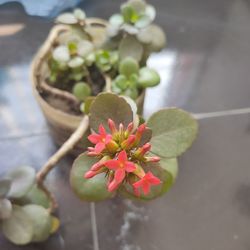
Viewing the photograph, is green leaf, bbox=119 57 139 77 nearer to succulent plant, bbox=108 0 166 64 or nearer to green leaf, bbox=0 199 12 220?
succulent plant, bbox=108 0 166 64

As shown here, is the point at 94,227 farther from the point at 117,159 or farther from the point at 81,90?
the point at 117,159

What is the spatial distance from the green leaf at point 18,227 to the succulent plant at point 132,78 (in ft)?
0.98

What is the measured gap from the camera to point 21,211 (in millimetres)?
800

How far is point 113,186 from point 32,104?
719 mm

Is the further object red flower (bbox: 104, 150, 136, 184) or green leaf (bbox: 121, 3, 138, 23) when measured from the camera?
green leaf (bbox: 121, 3, 138, 23)

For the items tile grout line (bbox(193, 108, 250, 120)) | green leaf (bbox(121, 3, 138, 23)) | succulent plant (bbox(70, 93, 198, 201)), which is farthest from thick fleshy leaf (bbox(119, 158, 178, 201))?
tile grout line (bbox(193, 108, 250, 120))

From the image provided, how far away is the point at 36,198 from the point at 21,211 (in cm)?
6

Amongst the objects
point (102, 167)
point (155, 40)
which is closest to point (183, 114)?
point (102, 167)

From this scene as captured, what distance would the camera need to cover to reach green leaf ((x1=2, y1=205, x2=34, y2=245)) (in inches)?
30.7

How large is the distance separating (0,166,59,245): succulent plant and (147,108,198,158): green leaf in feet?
0.97

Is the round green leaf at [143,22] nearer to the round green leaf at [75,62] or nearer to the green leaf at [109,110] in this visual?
the round green leaf at [75,62]

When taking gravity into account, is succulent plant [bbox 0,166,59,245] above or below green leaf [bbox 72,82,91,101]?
below

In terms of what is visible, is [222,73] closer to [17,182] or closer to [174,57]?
[174,57]

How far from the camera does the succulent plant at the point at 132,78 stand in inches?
34.3
